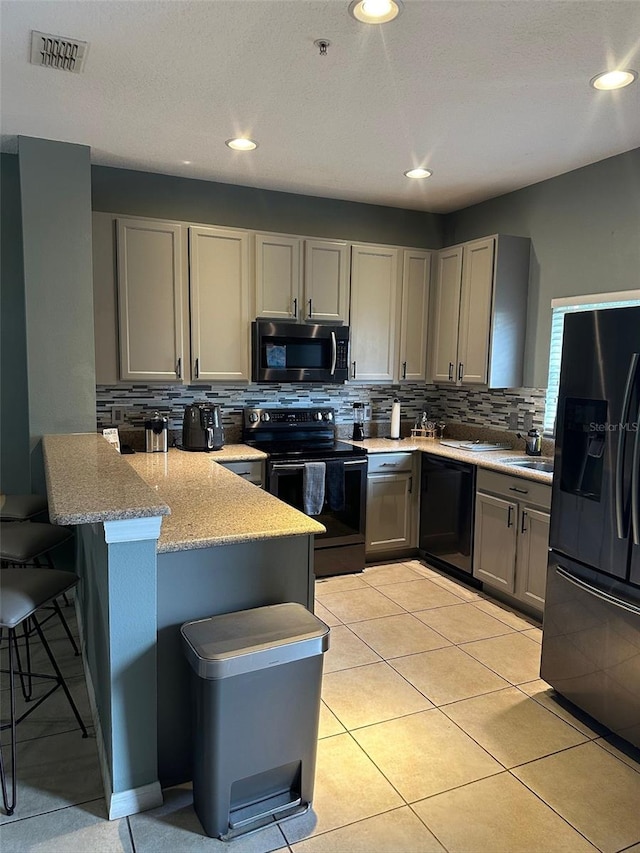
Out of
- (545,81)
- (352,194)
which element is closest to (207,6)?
(545,81)

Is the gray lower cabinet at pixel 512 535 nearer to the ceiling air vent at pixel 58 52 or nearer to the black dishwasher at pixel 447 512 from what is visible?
the black dishwasher at pixel 447 512

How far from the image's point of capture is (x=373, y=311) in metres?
4.48

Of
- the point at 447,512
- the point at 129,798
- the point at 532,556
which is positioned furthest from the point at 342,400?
the point at 129,798

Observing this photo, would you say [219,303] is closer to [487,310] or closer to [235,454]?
[235,454]

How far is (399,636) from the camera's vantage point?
10.6ft

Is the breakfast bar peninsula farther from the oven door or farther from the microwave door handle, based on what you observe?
the microwave door handle

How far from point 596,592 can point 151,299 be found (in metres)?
3.04

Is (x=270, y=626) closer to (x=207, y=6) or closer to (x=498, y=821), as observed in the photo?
(x=498, y=821)

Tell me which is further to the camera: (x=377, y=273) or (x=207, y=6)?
(x=377, y=273)

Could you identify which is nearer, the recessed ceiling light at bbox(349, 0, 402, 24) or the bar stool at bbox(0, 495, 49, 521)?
the recessed ceiling light at bbox(349, 0, 402, 24)

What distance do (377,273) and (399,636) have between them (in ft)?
8.66

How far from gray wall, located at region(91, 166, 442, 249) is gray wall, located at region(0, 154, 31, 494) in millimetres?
504

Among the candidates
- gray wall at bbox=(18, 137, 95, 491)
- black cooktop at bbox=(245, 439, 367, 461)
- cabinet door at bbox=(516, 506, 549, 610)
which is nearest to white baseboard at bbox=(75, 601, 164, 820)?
gray wall at bbox=(18, 137, 95, 491)

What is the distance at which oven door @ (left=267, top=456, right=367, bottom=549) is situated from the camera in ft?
12.7
